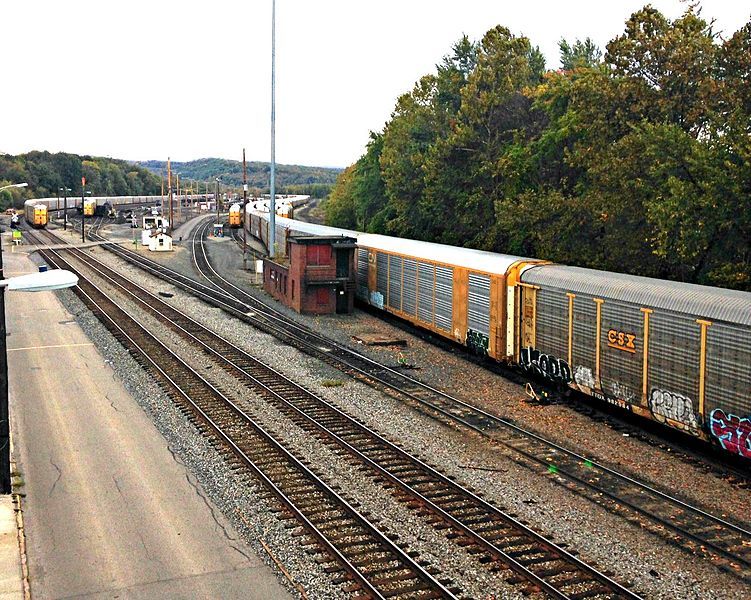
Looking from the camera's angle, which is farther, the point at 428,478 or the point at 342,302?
the point at 342,302

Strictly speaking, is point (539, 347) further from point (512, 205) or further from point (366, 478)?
point (512, 205)

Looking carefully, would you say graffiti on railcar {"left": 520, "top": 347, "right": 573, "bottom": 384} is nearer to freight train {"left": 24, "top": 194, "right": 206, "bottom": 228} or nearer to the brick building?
the brick building

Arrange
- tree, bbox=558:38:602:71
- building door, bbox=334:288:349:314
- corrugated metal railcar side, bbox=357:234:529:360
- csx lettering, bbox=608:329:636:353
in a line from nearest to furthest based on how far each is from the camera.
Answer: csx lettering, bbox=608:329:636:353 → corrugated metal railcar side, bbox=357:234:529:360 → building door, bbox=334:288:349:314 → tree, bbox=558:38:602:71

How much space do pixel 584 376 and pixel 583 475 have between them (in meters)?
4.55

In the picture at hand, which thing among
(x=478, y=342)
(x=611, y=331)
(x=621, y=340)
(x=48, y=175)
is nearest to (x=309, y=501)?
(x=621, y=340)

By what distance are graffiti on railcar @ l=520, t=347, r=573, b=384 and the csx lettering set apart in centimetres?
211

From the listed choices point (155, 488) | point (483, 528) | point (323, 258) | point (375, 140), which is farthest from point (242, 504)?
point (375, 140)

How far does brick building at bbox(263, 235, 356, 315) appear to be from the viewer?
35438 mm

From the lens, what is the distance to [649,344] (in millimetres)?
17203

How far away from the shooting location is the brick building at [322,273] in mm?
35438

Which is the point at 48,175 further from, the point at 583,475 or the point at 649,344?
the point at 583,475

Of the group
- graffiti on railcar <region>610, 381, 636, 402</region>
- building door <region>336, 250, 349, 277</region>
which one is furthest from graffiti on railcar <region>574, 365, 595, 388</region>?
building door <region>336, 250, 349, 277</region>

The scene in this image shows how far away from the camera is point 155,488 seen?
49.5 feet

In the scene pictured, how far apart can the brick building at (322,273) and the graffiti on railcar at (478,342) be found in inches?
446
